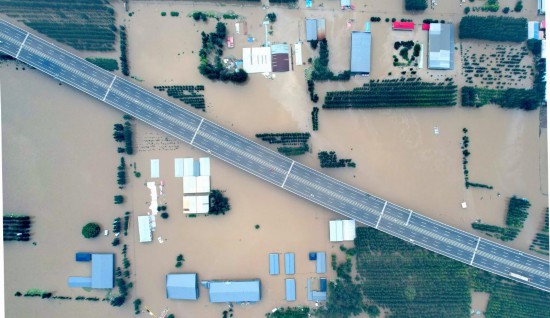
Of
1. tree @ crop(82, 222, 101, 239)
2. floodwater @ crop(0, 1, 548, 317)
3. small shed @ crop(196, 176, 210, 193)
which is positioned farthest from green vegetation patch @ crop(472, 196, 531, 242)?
tree @ crop(82, 222, 101, 239)

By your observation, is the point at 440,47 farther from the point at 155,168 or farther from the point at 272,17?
the point at 155,168

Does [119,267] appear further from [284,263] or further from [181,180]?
[284,263]

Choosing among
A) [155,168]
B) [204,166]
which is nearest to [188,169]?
[204,166]

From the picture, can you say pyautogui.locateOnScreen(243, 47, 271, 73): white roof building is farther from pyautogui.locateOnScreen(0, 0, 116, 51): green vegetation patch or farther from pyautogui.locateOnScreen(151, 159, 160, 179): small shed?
pyautogui.locateOnScreen(0, 0, 116, 51): green vegetation patch

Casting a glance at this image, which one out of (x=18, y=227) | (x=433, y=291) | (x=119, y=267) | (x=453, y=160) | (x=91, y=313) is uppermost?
(x=453, y=160)

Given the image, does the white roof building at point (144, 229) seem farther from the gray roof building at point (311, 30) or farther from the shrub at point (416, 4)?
the shrub at point (416, 4)

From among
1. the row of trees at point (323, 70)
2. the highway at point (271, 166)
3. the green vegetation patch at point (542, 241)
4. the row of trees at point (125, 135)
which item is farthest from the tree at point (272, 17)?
the green vegetation patch at point (542, 241)

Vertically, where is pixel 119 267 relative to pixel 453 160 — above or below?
below

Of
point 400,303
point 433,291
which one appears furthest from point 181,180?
point 433,291
